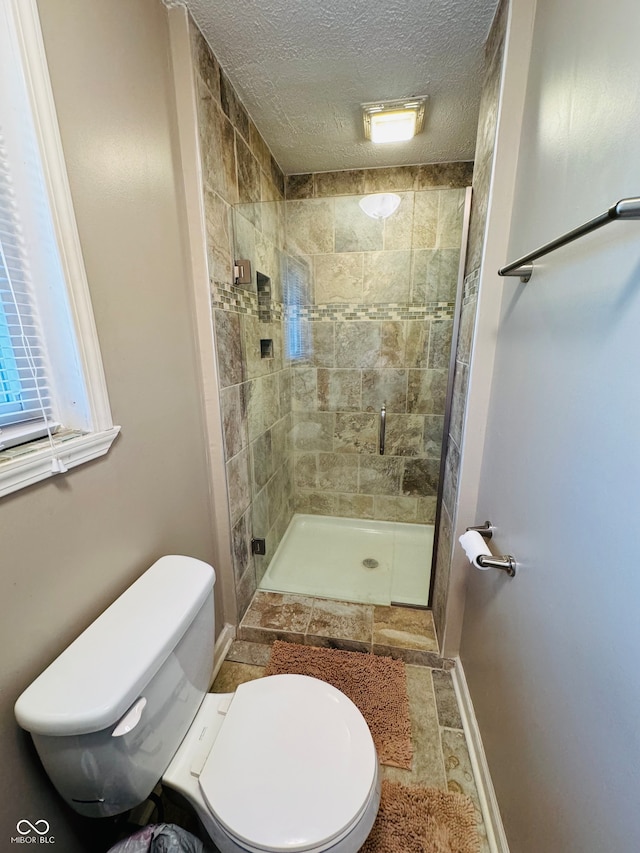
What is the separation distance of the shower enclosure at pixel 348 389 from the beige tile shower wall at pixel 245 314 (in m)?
0.02

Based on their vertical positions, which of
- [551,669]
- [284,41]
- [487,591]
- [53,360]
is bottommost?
[487,591]

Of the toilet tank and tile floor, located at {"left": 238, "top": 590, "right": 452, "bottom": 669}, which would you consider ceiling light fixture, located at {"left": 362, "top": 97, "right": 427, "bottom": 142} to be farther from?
tile floor, located at {"left": 238, "top": 590, "right": 452, "bottom": 669}

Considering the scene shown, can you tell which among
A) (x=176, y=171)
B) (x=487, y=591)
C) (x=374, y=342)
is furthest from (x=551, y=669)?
(x=374, y=342)

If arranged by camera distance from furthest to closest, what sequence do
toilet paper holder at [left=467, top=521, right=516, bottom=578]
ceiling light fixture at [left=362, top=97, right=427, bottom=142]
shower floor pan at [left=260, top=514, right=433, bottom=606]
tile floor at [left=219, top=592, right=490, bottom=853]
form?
shower floor pan at [left=260, top=514, right=433, bottom=606], ceiling light fixture at [left=362, top=97, right=427, bottom=142], tile floor at [left=219, top=592, right=490, bottom=853], toilet paper holder at [left=467, top=521, right=516, bottom=578]

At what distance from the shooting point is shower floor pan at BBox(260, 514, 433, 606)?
187cm

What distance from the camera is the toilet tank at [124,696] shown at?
1.95 ft

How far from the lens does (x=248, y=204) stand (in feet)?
5.24

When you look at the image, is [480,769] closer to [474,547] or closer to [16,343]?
[474,547]

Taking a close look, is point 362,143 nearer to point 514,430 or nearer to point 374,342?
point 374,342

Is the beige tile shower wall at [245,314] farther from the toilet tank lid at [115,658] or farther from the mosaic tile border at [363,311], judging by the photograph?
the toilet tank lid at [115,658]

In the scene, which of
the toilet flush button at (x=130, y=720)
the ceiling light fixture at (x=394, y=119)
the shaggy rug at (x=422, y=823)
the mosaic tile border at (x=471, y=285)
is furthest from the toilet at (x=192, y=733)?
the ceiling light fixture at (x=394, y=119)

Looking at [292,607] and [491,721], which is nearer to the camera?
[491,721]

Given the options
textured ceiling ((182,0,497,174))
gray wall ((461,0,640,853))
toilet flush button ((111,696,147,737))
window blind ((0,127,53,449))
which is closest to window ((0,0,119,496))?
window blind ((0,127,53,449))

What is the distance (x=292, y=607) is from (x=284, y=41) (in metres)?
2.33
